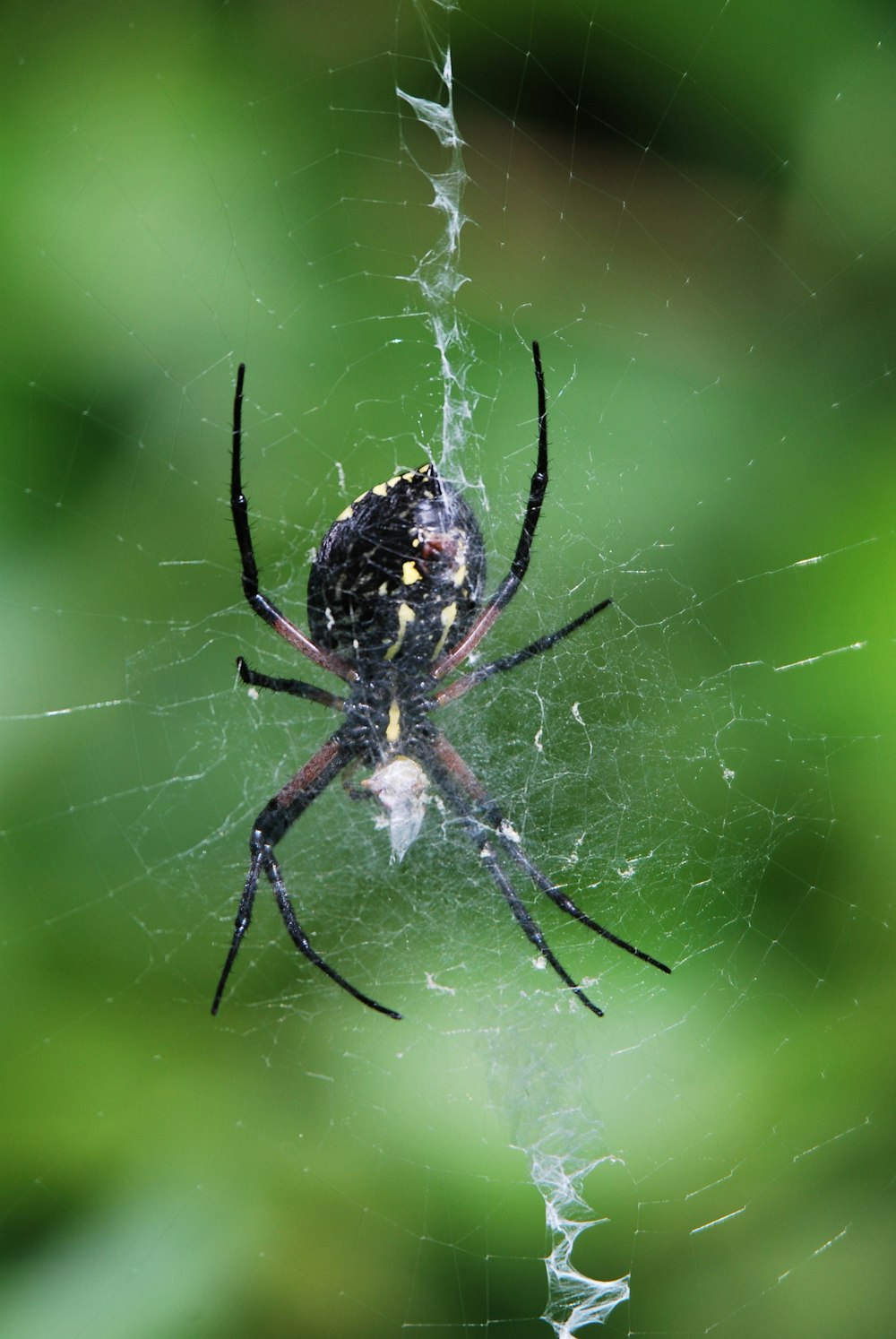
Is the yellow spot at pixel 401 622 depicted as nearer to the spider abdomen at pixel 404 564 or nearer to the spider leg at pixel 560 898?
the spider abdomen at pixel 404 564

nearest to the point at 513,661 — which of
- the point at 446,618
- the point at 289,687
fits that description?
the point at 446,618

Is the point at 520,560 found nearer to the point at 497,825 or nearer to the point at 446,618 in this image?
the point at 446,618

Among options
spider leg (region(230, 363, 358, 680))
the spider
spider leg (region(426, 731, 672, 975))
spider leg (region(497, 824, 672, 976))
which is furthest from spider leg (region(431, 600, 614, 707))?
spider leg (region(497, 824, 672, 976))

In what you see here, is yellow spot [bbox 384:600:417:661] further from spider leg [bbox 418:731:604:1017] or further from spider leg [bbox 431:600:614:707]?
spider leg [bbox 418:731:604:1017]

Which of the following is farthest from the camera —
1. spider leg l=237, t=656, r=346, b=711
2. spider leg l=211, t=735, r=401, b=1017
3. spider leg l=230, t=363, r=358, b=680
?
spider leg l=211, t=735, r=401, b=1017

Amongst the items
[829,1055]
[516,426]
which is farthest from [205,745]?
[829,1055]
